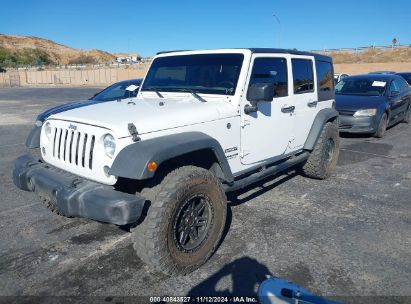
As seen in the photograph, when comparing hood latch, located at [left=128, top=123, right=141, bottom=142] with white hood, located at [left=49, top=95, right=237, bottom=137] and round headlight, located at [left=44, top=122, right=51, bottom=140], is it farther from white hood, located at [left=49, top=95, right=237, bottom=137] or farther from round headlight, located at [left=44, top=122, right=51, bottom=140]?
round headlight, located at [left=44, top=122, right=51, bottom=140]

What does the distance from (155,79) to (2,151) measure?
17.7ft

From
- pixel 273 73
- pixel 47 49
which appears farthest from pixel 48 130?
pixel 47 49

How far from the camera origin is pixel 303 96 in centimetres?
523

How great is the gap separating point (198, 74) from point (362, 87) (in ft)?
25.1

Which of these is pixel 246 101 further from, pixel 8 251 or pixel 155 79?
pixel 8 251

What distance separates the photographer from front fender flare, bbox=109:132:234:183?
2.89 m

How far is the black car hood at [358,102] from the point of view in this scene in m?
9.35

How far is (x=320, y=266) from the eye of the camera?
3500 millimetres

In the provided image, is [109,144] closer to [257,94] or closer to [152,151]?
[152,151]

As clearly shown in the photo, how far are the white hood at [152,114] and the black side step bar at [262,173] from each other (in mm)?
780

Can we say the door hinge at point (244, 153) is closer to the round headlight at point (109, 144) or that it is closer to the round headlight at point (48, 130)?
the round headlight at point (109, 144)

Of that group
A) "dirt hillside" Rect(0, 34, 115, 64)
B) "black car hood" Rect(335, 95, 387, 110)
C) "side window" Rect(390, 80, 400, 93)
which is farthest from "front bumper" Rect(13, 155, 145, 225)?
"dirt hillside" Rect(0, 34, 115, 64)

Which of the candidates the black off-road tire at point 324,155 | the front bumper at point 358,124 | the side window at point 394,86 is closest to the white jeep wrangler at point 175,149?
the black off-road tire at point 324,155

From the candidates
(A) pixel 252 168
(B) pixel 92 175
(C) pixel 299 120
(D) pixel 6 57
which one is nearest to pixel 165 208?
(B) pixel 92 175
